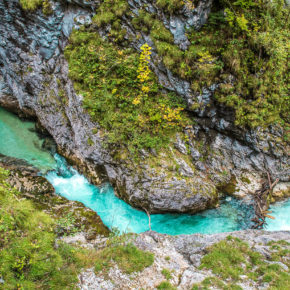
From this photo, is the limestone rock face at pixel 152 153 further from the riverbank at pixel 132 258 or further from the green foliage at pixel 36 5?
the riverbank at pixel 132 258

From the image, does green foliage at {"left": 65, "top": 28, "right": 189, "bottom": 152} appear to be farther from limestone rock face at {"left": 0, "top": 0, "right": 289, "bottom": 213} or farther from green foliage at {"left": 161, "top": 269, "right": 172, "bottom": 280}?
green foliage at {"left": 161, "top": 269, "right": 172, "bottom": 280}

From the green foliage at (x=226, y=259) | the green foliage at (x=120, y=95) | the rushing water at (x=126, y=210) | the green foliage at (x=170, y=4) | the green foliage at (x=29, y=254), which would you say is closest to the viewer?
the green foliage at (x=29, y=254)

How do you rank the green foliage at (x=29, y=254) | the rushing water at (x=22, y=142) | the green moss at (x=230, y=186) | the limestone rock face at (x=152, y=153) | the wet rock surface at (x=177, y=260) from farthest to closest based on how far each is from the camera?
the rushing water at (x=22, y=142) < the green moss at (x=230, y=186) < the limestone rock face at (x=152, y=153) < the wet rock surface at (x=177, y=260) < the green foliage at (x=29, y=254)

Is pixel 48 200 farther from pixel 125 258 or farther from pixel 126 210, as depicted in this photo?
pixel 125 258

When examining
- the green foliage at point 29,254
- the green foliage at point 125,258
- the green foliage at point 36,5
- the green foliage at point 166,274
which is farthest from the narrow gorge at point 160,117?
the green foliage at point 29,254

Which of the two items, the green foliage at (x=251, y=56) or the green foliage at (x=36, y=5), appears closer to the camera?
the green foliage at (x=251, y=56)

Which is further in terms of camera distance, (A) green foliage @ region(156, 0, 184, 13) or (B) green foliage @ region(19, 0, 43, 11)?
(B) green foliage @ region(19, 0, 43, 11)

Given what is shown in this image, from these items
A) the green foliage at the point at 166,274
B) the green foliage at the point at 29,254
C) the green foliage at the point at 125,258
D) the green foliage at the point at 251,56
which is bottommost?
Result: the green foliage at the point at 125,258

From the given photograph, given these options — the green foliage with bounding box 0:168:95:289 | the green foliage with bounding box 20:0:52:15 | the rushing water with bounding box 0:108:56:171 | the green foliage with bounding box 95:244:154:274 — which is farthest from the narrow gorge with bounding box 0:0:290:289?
the green foliage with bounding box 0:168:95:289
